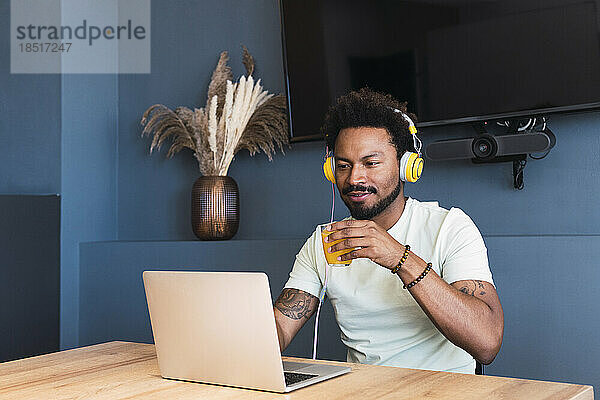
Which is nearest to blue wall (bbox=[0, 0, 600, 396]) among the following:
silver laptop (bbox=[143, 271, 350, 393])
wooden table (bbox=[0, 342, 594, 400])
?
wooden table (bbox=[0, 342, 594, 400])

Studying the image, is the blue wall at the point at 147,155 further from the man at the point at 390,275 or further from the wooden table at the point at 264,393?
the wooden table at the point at 264,393

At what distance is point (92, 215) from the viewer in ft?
10.6

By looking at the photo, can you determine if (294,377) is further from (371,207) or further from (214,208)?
(214,208)

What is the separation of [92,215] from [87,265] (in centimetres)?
24

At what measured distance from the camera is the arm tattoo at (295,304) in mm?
1801

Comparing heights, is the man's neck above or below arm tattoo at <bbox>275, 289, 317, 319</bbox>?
above

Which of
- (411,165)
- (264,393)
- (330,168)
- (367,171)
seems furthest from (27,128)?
(264,393)

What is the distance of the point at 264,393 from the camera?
1.15 metres

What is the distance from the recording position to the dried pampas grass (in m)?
2.73

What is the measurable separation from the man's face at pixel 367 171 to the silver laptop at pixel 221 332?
0.56 meters

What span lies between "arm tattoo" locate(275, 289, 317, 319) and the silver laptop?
48 cm

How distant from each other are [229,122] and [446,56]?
0.89m

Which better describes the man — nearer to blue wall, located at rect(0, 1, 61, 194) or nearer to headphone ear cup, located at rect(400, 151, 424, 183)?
headphone ear cup, located at rect(400, 151, 424, 183)

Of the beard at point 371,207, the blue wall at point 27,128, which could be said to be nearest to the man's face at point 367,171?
the beard at point 371,207
